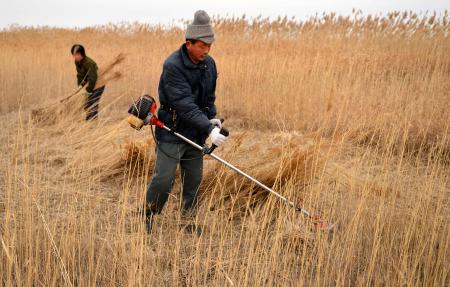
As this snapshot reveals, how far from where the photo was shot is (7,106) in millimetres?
6848

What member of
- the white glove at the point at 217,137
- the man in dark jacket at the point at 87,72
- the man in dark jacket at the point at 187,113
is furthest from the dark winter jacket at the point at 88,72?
the white glove at the point at 217,137

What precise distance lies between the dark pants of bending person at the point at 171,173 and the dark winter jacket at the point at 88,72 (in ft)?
10.3

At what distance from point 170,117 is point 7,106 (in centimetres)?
575

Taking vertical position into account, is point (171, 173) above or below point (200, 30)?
below

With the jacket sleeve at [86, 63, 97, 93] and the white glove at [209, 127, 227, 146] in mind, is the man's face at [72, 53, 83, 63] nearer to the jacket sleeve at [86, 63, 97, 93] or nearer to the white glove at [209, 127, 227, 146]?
the jacket sleeve at [86, 63, 97, 93]

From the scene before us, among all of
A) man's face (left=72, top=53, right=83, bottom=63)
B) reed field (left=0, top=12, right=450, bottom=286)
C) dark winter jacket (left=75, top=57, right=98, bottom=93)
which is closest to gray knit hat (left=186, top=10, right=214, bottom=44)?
reed field (left=0, top=12, right=450, bottom=286)

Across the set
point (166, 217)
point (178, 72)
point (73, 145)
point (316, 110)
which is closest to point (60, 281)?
point (166, 217)

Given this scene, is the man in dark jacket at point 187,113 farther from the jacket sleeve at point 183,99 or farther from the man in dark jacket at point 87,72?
the man in dark jacket at point 87,72

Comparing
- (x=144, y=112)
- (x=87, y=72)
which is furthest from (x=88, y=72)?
(x=144, y=112)

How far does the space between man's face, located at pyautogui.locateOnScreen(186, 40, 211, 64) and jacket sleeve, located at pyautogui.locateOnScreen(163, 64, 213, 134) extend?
0.13m

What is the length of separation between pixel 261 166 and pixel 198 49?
41.9 inches

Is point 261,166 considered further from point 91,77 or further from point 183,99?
point 91,77

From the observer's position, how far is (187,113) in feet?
7.15

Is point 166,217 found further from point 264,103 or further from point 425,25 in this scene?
point 425,25
